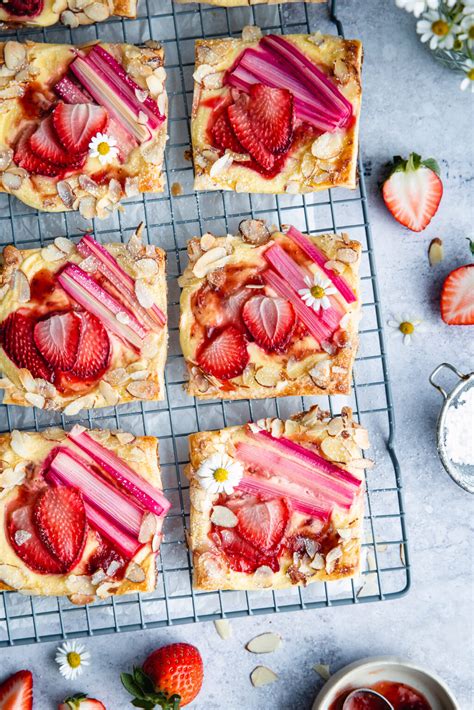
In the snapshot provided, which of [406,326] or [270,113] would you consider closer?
[270,113]

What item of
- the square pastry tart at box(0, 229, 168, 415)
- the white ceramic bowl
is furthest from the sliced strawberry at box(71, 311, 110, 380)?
the white ceramic bowl

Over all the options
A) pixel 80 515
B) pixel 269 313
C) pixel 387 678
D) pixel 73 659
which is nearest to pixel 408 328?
pixel 269 313

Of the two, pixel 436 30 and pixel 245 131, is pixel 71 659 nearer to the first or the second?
pixel 245 131

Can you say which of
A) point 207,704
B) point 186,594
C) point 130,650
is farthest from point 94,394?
point 207,704

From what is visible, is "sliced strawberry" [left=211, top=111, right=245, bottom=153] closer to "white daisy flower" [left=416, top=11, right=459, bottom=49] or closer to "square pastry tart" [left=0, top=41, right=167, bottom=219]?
"square pastry tart" [left=0, top=41, right=167, bottom=219]

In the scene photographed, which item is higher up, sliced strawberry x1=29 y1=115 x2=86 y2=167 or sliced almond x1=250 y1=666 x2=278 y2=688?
sliced strawberry x1=29 y1=115 x2=86 y2=167

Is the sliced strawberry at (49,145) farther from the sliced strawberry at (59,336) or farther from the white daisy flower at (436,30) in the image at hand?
the white daisy flower at (436,30)

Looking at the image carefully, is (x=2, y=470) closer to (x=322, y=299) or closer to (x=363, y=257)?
(x=322, y=299)
